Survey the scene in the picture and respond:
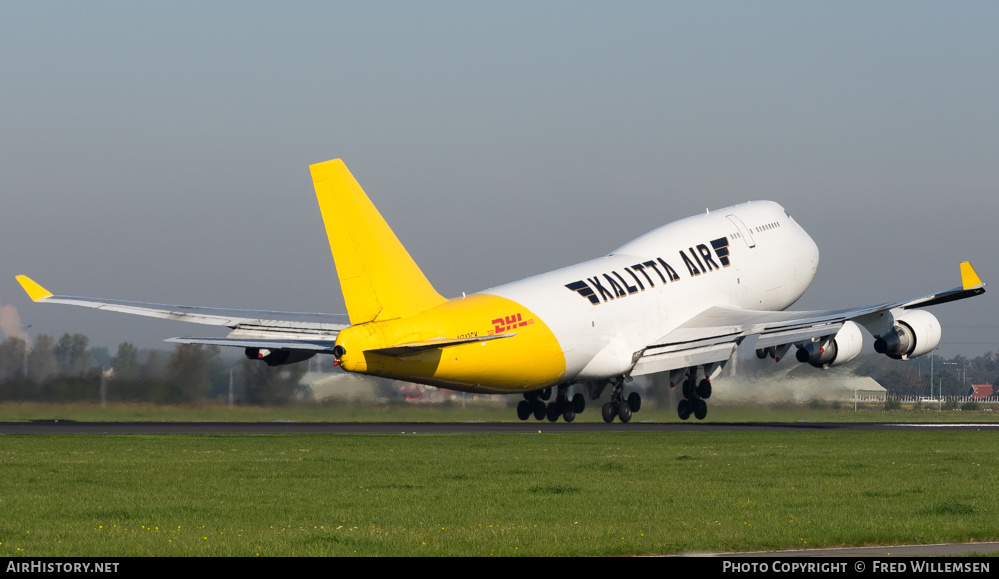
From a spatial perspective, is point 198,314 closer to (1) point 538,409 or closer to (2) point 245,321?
(2) point 245,321

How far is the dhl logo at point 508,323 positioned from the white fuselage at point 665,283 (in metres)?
0.66

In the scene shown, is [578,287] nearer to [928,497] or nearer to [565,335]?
[565,335]

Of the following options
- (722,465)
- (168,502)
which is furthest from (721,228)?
(168,502)

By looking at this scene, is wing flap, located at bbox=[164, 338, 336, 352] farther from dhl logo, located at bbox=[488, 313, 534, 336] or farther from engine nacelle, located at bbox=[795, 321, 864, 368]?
engine nacelle, located at bbox=[795, 321, 864, 368]

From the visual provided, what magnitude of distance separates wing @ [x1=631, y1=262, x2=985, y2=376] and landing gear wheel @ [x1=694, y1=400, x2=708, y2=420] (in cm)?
255

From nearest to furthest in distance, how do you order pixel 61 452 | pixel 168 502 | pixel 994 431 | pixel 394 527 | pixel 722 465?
pixel 394 527 → pixel 168 502 → pixel 722 465 → pixel 61 452 → pixel 994 431

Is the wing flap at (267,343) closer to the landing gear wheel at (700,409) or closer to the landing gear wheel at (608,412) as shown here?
the landing gear wheel at (608,412)

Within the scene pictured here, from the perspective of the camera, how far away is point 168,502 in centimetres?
2275

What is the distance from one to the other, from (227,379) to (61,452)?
19.8 m

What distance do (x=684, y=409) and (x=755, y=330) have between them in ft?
17.0

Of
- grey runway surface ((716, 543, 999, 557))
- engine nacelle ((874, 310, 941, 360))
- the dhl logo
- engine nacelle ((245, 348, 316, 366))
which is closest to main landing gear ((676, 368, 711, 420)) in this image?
engine nacelle ((874, 310, 941, 360))

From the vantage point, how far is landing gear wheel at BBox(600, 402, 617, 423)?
Result: 51.6 metres

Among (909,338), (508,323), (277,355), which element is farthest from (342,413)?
(909,338)

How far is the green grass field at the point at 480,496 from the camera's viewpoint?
57.9 ft
